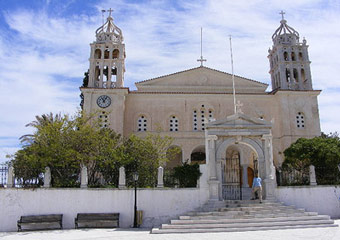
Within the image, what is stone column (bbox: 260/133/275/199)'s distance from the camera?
17125 mm

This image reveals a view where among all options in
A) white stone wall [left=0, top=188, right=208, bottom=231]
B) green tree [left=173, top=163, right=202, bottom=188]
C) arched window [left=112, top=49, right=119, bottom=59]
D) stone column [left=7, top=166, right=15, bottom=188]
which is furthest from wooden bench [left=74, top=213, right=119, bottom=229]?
arched window [left=112, top=49, right=119, bottom=59]

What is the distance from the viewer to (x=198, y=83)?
103 ft

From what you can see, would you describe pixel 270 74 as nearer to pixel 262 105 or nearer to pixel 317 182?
pixel 262 105

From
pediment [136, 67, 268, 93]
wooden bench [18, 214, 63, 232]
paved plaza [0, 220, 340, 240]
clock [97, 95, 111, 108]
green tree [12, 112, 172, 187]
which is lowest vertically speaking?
paved plaza [0, 220, 340, 240]

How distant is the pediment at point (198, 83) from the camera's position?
31188mm

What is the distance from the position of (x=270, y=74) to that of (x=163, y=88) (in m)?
11.4

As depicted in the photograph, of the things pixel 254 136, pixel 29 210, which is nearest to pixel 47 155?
Result: pixel 29 210

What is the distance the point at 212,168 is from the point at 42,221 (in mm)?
8369

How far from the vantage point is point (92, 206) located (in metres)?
16.5

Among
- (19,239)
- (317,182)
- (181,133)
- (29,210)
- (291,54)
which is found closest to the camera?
(19,239)

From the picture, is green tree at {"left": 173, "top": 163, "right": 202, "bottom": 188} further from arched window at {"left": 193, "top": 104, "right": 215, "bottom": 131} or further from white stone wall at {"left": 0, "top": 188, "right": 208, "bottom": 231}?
arched window at {"left": 193, "top": 104, "right": 215, "bottom": 131}

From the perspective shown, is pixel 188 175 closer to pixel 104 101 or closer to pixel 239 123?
pixel 239 123

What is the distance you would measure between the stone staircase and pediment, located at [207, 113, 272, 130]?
12.1ft

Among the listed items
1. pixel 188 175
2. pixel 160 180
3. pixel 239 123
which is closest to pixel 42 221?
pixel 160 180
